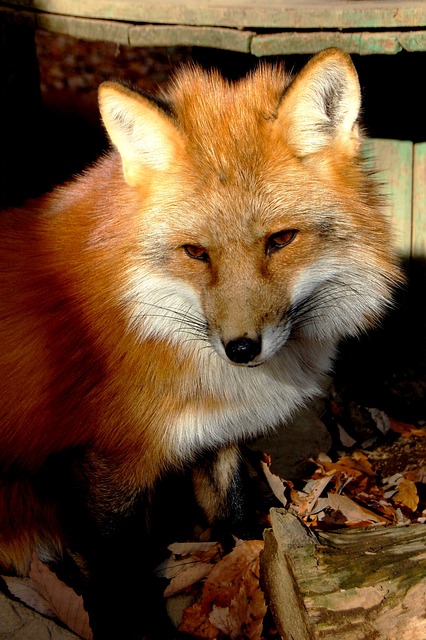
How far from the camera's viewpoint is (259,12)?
3.07m

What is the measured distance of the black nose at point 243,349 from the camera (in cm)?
233

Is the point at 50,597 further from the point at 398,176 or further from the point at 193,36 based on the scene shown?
the point at 398,176

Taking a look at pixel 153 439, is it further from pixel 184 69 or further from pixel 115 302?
pixel 184 69

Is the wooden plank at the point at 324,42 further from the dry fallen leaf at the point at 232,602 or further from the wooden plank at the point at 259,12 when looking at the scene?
the dry fallen leaf at the point at 232,602

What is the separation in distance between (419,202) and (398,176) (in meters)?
0.18

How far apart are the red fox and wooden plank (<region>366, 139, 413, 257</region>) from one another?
1.42 metres

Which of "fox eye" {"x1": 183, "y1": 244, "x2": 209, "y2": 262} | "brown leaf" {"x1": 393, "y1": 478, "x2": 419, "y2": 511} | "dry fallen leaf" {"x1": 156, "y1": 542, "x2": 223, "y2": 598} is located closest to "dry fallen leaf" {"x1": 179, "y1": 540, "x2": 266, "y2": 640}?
"dry fallen leaf" {"x1": 156, "y1": 542, "x2": 223, "y2": 598}

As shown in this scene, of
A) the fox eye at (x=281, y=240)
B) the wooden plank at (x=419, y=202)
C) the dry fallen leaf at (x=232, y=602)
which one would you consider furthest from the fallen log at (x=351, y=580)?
the wooden plank at (x=419, y=202)

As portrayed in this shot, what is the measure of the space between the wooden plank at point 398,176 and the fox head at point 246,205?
148 cm

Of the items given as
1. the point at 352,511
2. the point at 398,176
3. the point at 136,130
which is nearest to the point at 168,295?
the point at 136,130

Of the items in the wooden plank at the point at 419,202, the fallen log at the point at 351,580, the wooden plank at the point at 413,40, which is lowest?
the fallen log at the point at 351,580

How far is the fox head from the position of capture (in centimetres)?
243

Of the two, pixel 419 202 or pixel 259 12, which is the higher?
pixel 259 12

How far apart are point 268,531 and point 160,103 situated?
1.42 metres
